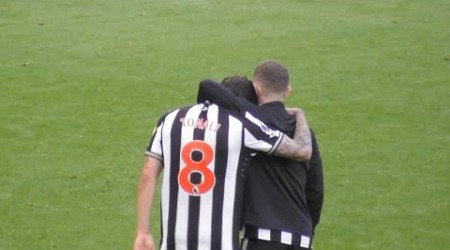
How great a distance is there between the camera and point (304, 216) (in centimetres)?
508

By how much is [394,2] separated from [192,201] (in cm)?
1283

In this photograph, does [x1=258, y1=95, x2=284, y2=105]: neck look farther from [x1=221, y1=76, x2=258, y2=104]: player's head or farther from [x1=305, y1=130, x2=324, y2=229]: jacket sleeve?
[x1=305, y1=130, x2=324, y2=229]: jacket sleeve

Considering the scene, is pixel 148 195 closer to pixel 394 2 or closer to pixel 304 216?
pixel 304 216

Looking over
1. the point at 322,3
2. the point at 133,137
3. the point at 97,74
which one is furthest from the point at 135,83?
the point at 322,3

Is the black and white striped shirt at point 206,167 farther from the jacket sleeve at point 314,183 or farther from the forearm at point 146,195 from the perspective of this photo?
the jacket sleeve at point 314,183

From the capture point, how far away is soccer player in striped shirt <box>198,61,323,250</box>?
4.97 meters

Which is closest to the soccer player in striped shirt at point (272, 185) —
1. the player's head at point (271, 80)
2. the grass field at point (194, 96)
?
the player's head at point (271, 80)

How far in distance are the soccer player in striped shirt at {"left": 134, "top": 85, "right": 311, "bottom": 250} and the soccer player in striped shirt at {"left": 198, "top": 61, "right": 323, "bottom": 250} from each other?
0.20 ft

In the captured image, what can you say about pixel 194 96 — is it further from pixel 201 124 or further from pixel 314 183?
pixel 201 124

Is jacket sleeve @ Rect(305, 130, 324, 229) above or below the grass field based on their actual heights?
above

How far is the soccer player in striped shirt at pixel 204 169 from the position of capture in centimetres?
488

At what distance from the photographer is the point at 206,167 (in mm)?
4895

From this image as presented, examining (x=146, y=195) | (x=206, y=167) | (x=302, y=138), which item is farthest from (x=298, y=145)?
(x=146, y=195)

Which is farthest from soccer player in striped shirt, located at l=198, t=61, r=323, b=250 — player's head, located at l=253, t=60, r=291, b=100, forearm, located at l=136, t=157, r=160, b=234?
forearm, located at l=136, t=157, r=160, b=234
